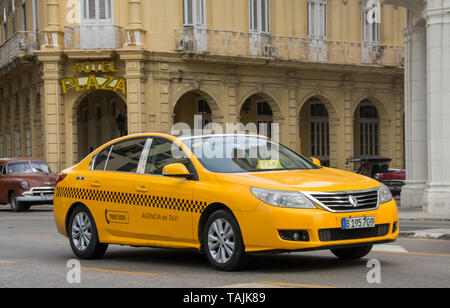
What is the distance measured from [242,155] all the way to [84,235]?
101 inches

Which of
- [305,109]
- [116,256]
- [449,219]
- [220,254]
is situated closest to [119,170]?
[116,256]

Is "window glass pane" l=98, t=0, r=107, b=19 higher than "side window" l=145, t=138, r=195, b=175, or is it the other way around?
"window glass pane" l=98, t=0, r=107, b=19

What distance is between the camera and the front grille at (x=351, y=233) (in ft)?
29.9

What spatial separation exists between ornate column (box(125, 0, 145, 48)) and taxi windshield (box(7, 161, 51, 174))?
7495 mm

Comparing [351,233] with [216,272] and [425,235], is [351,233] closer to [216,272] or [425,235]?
[216,272]

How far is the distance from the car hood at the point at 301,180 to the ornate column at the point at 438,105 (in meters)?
11.2

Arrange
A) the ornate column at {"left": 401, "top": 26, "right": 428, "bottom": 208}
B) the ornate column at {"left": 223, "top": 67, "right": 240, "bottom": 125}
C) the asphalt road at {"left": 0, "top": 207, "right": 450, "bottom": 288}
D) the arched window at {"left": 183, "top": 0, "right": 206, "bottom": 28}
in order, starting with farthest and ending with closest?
the ornate column at {"left": 223, "top": 67, "right": 240, "bottom": 125} < the arched window at {"left": 183, "top": 0, "right": 206, "bottom": 28} < the ornate column at {"left": 401, "top": 26, "right": 428, "bottom": 208} < the asphalt road at {"left": 0, "top": 207, "right": 450, "bottom": 288}

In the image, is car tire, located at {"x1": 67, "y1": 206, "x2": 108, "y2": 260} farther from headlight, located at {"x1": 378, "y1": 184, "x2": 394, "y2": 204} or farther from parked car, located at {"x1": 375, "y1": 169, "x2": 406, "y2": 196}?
parked car, located at {"x1": 375, "y1": 169, "x2": 406, "y2": 196}

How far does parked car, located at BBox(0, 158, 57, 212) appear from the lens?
26984 millimetres

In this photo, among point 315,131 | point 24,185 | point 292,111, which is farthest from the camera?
→ point 315,131

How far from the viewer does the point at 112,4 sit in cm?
3459

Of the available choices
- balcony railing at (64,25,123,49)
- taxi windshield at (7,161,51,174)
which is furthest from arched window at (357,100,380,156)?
taxi windshield at (7,161,51,174)

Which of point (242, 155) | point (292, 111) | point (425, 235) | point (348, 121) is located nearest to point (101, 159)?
point (242, 155)

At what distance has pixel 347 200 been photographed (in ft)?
30.4
